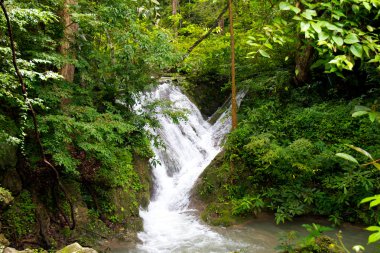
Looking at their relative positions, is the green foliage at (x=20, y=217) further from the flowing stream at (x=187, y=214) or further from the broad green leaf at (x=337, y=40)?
the broad green leaf at (x=337, y=40)

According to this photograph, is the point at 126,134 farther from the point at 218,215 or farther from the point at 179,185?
the point at 218,215

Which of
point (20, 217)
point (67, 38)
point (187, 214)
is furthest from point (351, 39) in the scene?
point (187, 214)

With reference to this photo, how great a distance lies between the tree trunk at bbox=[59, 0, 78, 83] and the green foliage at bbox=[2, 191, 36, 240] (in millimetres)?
2405

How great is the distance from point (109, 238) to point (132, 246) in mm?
491

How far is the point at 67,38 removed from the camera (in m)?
5.86

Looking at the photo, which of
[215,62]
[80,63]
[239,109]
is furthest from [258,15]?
[80,63]

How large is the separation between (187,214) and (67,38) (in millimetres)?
5022

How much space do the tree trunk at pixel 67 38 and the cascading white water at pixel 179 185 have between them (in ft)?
9.06

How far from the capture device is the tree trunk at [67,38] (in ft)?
18.9

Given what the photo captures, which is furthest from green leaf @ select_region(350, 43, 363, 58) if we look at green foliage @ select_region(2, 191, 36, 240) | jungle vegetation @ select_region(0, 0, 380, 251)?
green foliage @ select_region(2, 191, 36, 240)

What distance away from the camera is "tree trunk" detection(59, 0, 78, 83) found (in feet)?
18.9

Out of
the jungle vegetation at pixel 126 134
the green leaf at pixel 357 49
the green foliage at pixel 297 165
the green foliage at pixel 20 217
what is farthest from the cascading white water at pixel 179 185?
the green leaf at pixel 357 49

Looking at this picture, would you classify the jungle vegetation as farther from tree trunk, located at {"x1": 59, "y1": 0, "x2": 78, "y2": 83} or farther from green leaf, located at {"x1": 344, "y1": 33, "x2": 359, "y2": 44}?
green leaf, located at {"x1": 344, "y1": 33, "x2": 359, "y2": 44}

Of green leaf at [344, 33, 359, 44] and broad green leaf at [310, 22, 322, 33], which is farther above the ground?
broad green leaf at [310, 22, 322, 33]
